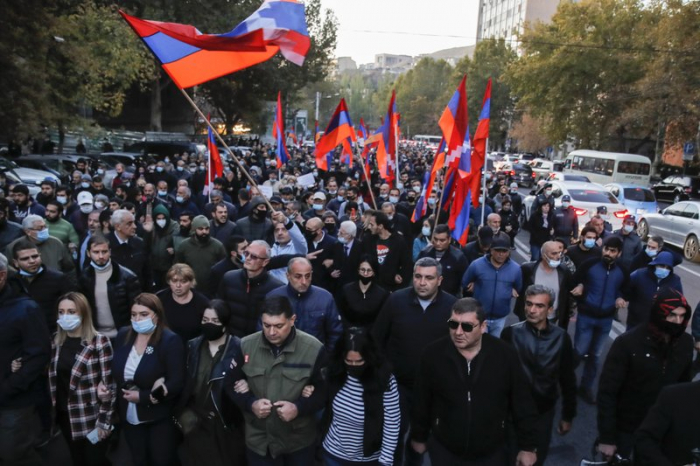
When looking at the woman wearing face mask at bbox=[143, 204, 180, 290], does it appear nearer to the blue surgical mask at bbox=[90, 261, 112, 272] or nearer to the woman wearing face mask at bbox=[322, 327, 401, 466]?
the blue surgical mask at bbox=[90, 261, 112, 272]

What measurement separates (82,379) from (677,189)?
32657 mm

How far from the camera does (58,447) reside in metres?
4.59

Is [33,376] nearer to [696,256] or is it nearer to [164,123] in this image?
[696,256]

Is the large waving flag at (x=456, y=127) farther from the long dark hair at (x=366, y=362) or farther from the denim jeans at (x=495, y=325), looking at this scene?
the long dark hair at (x=366, y=362)

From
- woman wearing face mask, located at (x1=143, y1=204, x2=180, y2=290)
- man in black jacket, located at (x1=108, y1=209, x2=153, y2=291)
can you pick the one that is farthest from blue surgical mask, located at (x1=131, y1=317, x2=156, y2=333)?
woman wearing face mask, located at (x1=143, y1=204, x2=180, y2=290)

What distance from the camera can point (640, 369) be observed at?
3.59 metres

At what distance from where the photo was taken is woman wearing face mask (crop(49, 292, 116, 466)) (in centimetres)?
387

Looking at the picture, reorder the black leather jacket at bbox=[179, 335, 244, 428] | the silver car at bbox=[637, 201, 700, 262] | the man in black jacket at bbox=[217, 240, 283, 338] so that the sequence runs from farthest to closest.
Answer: the silver car at bbox=[637, 201, 700, 262]
the man in black jacket at bbox=[217, 240, 283, 338]
the black leather jacket at bbox=[179, 335, 244, 428]

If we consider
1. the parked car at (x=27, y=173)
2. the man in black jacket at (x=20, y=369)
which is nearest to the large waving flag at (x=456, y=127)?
the man in black jacket at (x=20, y=369)

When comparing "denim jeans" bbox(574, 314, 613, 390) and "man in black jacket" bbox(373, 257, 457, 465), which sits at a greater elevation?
"man in black jacket" bbox(373, 257, 457, 465)

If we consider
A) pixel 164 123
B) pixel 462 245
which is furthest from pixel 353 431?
pixel 164 123

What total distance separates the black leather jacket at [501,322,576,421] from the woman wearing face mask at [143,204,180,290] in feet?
15.7

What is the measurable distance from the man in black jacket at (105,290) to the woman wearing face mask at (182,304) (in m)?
0.49

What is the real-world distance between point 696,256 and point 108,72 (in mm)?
19614
